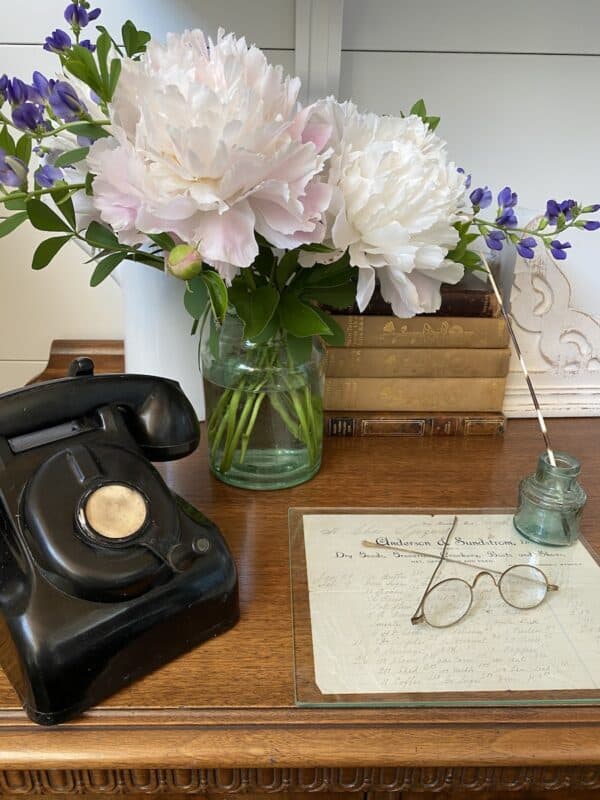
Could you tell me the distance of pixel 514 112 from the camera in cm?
84

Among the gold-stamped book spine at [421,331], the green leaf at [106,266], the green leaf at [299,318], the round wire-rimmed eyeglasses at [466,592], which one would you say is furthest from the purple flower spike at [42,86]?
the round wire-rimmed eyeglasses at [466,592]

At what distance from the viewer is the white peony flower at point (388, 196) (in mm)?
531

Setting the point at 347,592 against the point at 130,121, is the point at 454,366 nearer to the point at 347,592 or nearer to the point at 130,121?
the point at 347,592

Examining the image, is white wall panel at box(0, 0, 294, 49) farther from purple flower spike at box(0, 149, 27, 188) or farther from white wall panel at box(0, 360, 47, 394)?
white wall panel at box(0, 360, 47, 394)

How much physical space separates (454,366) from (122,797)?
53 cm

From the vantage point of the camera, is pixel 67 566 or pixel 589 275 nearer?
pixel 67 566

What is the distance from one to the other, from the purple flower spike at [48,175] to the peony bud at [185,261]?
155 mm

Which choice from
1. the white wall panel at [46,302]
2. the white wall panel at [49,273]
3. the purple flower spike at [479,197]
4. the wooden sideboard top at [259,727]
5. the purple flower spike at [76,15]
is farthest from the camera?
the white wall panel at [46,302]

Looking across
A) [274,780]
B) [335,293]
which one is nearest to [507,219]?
[335,293]

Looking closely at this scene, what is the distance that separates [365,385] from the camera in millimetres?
818

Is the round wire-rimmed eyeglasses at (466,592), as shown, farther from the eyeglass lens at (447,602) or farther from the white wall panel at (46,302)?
the white wall panel at (46,302)

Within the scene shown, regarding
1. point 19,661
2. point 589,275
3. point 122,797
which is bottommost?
point 122,797

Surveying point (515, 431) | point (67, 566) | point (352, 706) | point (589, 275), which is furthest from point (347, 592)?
point (589, 275)

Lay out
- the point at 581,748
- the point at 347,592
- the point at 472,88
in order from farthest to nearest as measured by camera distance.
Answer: the point at 472,88
the point at 347,592
the point at 581,748
